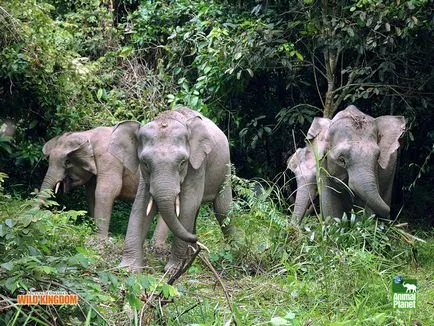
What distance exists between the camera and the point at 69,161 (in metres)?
10.7

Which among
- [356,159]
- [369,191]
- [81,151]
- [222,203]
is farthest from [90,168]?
[369,191]

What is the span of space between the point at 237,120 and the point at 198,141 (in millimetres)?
4159

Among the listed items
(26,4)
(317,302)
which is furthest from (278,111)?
(317,302)

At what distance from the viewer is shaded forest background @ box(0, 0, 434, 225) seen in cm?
1100

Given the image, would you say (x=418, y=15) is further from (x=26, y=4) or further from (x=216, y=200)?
(x=26, y=4)

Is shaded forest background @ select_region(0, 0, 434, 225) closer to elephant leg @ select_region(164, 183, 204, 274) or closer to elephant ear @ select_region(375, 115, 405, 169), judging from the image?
elephant ear @ select_region(375, 115, 405, 169)

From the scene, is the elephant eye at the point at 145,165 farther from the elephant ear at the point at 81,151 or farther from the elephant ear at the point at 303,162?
the elephant ear at the point at 81,151

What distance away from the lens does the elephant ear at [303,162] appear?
10.2 m

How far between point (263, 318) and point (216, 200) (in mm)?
3629

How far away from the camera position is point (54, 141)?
10.8 metres

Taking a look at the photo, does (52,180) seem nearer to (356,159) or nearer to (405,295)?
(356,159)

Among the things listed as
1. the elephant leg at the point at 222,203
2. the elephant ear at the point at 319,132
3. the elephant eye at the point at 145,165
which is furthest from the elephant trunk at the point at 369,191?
the elephant eye at the point at 145,165

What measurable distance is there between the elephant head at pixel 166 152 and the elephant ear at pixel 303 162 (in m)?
1.77

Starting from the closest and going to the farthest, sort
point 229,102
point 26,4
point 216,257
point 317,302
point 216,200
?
1. point 317,302
2. point 216,257
3. point 216,200
4. point 26,4
5. point 229,102
